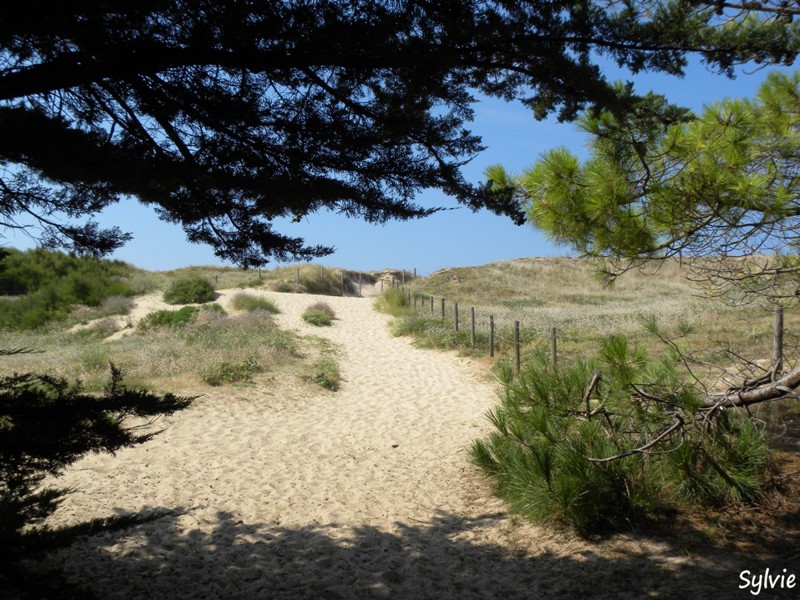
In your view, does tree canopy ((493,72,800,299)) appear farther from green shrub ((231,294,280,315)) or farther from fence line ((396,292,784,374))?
green shrub ((231,294,280,315))

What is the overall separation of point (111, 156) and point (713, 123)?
442 centimetres

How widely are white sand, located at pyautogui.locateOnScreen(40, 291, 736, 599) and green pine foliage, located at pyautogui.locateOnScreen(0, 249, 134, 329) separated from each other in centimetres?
1461

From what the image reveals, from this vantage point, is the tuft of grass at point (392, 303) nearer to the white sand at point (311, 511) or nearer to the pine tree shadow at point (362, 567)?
the white sand at point (311, 511)

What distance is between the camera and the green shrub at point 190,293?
2319 cm

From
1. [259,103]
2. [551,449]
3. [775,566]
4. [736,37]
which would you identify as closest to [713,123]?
[736,37]

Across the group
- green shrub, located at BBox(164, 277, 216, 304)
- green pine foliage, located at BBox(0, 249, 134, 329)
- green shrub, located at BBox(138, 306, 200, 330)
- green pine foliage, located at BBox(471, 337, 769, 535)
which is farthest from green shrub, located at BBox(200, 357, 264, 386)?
green shrub, located at BBox(164, 277, 216, 304)

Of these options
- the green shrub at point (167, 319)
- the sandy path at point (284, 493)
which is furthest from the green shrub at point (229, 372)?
the green shrub at point (167, 319)

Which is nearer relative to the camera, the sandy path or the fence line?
the sandy path

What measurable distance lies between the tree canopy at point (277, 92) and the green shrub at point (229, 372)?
7193 millimetres

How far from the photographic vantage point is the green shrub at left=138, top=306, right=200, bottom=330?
58.2ft

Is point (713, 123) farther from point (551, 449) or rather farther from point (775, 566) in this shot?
point (775, 566)

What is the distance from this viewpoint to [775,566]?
3.77 m

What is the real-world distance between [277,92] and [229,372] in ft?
27.6

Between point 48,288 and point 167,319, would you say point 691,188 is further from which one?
point 48,288
